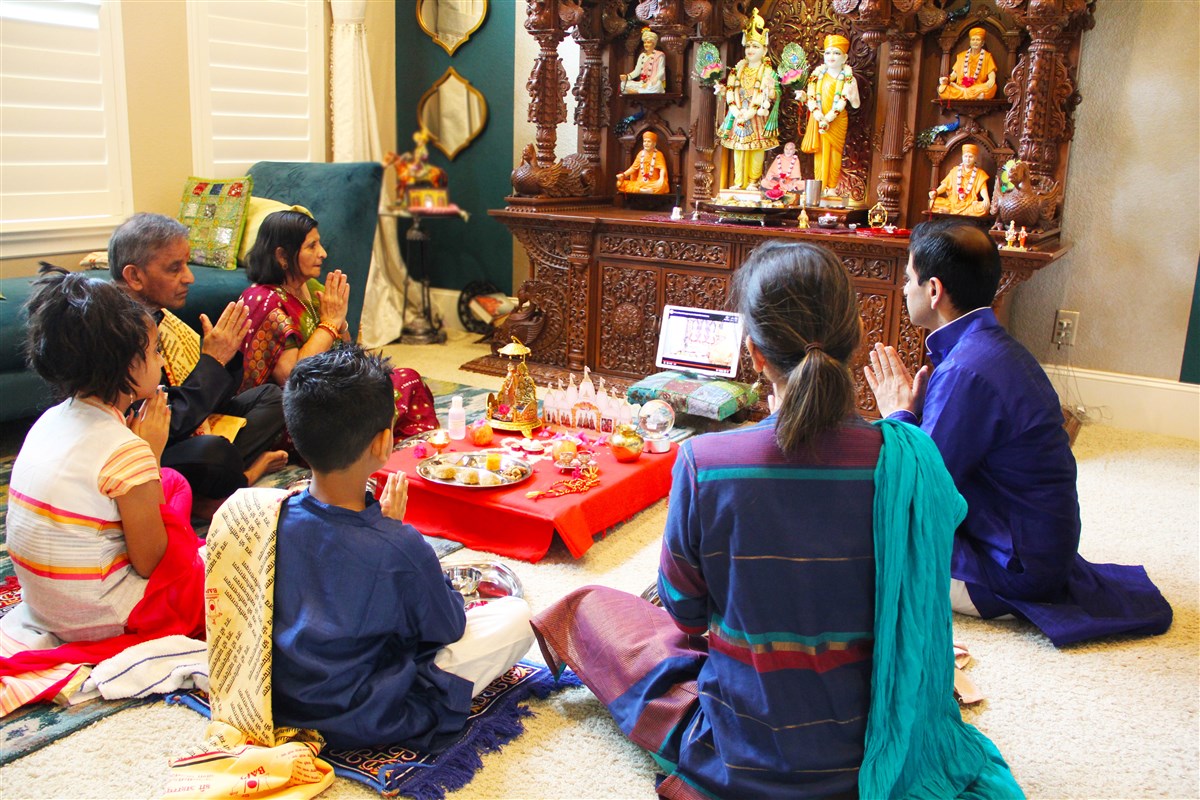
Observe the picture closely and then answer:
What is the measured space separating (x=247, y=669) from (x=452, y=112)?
4.79m

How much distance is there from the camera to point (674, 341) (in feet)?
15.9

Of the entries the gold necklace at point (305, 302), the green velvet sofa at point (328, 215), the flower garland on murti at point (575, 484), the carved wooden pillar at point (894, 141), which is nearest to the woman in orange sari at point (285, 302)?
the gold necklace at point (305, 302)

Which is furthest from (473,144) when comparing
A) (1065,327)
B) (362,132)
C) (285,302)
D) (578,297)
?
(1065,327)

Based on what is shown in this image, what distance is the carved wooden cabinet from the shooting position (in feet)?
14.7

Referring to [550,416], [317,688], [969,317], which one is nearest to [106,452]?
[317,688]

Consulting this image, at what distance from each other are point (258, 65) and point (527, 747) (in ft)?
14.7

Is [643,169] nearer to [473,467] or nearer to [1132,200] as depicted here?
[1132,200]

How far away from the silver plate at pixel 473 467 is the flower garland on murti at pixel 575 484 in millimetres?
109

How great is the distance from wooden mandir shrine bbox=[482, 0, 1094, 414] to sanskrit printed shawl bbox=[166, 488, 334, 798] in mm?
3090

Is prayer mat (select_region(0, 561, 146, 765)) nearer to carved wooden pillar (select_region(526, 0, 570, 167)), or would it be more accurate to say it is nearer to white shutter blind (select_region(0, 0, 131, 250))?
white shutter blind (select_region(0, 0, 131, 250))

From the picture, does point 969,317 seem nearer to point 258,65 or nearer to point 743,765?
point 743,765

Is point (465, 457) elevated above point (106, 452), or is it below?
below

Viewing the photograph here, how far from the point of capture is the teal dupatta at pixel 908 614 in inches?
66.4

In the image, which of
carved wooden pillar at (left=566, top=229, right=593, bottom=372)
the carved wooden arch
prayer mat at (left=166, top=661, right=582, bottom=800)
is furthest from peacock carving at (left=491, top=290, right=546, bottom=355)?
prayer mat at (left=166, top=661, right=582, bottom=800)
